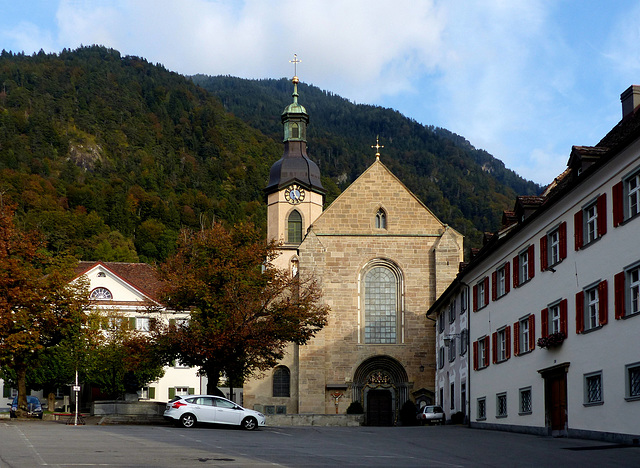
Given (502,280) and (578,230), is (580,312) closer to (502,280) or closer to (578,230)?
(578,230)

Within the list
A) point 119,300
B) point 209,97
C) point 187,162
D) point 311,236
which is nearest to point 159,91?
point 209,97

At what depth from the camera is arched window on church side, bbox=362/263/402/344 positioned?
56.4 meters

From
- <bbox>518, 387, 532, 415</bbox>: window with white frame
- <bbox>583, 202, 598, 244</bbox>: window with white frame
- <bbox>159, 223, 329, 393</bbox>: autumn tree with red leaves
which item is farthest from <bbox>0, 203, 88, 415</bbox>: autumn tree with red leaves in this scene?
<bbox>583, 202, 598, 244</bbox>: window with white frame

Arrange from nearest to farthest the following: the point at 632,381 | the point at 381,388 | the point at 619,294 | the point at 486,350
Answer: the point at 632,381 < the point at 619,294 < the point at 486,350 < the point at 381,388

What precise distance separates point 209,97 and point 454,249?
476 ft

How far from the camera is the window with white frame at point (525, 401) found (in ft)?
104

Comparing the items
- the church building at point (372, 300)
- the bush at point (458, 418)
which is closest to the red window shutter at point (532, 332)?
the bush at point (458, 418)

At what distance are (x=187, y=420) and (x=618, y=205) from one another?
56.0 feet

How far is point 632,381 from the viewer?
23.4 m

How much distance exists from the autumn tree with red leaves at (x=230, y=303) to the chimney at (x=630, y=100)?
52.9 feet

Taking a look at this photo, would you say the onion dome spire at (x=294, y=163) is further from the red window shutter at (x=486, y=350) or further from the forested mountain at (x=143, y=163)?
the forested mountain at (x=143, y=163)

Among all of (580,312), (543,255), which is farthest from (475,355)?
(580,312)

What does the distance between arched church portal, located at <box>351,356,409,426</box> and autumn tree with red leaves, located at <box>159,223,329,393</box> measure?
1371 centimetres

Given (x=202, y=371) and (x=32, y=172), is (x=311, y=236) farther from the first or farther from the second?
(x=32, y=172)
